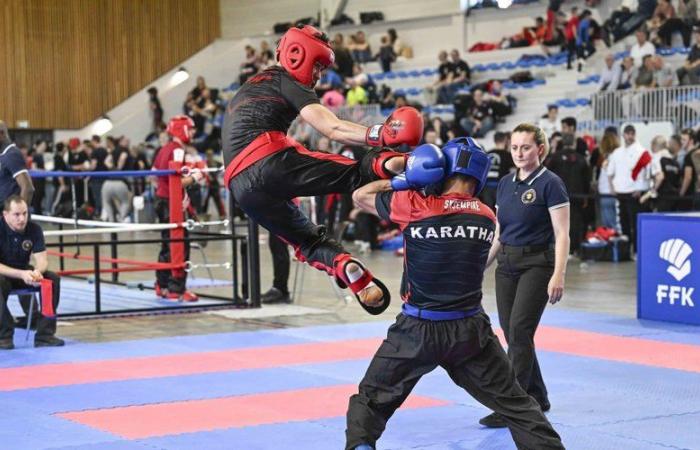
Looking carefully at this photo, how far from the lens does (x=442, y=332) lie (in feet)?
17.0

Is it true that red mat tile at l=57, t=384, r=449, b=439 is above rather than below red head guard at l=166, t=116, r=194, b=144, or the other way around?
below

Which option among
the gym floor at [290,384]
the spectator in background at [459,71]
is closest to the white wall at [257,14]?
the spectator in background at [459,71]

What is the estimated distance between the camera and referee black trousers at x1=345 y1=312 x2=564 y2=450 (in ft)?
16.9

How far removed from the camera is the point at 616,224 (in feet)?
58.9

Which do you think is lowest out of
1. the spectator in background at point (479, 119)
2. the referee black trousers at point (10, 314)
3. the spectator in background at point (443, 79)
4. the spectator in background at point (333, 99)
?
the referee black trousers at point (10, 314)

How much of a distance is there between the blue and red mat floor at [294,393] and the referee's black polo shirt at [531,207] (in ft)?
3.77

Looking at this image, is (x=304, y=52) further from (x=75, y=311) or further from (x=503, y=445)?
(x=75, y=311)

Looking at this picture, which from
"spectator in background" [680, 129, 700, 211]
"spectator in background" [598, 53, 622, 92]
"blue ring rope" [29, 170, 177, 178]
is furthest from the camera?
"spectator in background" [598, 53, 622, 92]

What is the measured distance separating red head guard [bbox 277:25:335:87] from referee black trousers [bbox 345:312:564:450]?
53.7 inches

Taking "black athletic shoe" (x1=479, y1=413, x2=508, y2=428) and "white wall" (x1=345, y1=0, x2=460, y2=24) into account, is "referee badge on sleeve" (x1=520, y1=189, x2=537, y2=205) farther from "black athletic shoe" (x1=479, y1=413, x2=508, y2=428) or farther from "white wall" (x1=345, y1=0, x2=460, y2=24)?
"white wall" (x1=345, y1=0, x2=460, y2=24)

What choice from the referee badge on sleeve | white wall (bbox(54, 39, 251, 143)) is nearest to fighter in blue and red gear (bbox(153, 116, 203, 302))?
the referee badge on sleeve

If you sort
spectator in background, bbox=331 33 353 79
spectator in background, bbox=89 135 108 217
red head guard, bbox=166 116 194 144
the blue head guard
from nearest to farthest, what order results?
1. the blue head guard
2. red head guard, bbox=166 116 194 144
3. spectator in background, bbox=89 135 108 217
4. spectator in background, bbox=331 33 353 79

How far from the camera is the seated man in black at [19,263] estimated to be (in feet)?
31.9

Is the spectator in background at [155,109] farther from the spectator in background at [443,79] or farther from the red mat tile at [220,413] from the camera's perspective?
the red mat tile at [220,413]
